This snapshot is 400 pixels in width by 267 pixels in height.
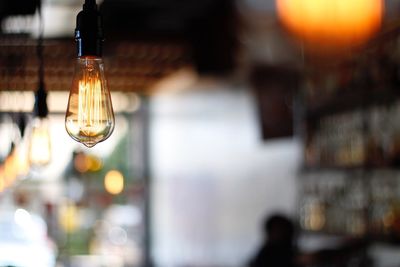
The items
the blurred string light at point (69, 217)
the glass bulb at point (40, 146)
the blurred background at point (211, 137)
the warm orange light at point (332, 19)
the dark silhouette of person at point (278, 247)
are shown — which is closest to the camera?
the glass bulb at point (40, 146)

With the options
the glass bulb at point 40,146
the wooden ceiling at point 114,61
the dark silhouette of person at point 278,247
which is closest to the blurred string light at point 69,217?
the wooden ceiling at point 114,61

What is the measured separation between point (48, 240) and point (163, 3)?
567 centimetres

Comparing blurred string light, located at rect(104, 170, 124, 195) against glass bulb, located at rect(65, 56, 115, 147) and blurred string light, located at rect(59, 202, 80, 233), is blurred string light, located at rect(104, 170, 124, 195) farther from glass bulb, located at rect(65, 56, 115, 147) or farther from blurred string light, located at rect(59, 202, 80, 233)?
glass bulb, located at rect(65, 56, 115, 147)

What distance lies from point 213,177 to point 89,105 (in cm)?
932

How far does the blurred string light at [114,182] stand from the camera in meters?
12.8

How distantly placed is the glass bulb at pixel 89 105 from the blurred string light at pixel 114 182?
1077 cm

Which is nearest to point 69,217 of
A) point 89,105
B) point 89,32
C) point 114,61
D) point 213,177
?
point 213,177

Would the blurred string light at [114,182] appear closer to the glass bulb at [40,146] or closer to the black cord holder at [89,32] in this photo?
the glass bulb at [40,146]

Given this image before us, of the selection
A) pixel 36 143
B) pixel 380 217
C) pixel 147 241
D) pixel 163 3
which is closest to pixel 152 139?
pixel 147 241

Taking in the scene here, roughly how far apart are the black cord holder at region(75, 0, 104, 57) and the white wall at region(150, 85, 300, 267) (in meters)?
6.10

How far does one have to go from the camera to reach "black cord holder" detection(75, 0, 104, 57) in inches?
82.2

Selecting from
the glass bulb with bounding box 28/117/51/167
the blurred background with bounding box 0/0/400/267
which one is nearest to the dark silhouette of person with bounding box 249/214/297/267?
the blurred background with bounding box 0/0/400/267

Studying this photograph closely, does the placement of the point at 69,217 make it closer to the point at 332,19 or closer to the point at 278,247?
the point at 278,247

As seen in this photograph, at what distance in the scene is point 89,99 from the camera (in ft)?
6.57
